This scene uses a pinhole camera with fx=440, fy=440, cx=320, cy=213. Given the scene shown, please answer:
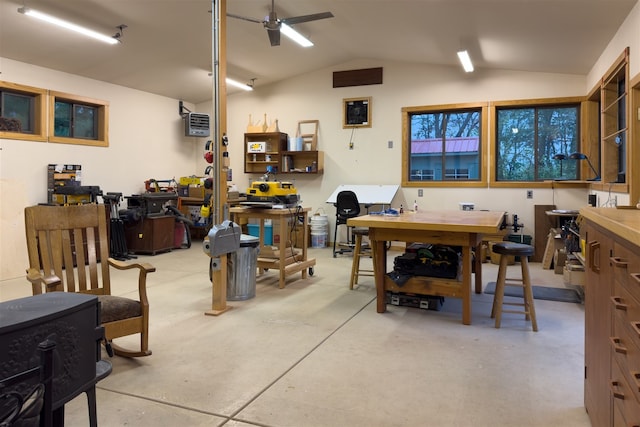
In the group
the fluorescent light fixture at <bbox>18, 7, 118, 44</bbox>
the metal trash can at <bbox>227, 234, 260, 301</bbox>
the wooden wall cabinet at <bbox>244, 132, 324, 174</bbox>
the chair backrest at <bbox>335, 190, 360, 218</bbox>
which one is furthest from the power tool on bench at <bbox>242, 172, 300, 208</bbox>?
the wooden wall cabinet at <bbox>244, 132, 324, 174</bbox>

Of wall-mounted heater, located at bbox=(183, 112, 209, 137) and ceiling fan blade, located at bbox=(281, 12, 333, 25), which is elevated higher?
ceiling fan blade, located at bbox=(281, 12, 333, 25)

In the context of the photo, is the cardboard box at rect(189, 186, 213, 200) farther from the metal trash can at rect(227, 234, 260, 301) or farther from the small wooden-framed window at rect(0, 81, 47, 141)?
the metal trash can at rect(227, 234, 260, 301)

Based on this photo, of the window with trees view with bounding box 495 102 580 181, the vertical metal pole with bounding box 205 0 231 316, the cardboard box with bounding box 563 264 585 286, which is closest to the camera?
the vertical metal pole with bounding box 205 0 231 316

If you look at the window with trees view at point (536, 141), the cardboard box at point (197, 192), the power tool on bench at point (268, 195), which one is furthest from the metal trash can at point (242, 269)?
the window with trees view at point (536, 141)

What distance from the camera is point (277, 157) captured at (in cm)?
850

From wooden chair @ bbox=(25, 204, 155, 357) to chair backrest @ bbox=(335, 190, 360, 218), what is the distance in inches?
169

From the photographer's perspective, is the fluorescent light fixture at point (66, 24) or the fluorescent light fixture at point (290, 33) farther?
the fluorescent light fixture at point (290, 33)

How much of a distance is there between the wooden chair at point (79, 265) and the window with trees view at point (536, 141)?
6.09 metres

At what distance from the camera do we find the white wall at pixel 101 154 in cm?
562

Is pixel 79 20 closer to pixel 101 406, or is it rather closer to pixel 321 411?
pixel 101 406

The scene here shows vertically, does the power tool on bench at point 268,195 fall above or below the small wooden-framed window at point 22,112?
below

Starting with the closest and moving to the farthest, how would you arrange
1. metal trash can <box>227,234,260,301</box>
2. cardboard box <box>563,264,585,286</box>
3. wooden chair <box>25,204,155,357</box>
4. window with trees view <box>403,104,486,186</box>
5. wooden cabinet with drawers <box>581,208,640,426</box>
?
wooden cabinet with drawers <box>581,208,640,426</box>
wooden chair <box>25,204,155,357</box>
metal trash can <box>227,234,260,301</box>
cardboard box <box>563,264,585,286</box>
window with trees view <box>403,104,486,186</box>

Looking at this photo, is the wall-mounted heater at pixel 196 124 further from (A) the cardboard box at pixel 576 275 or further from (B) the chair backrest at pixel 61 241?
(A) the cardboard box at pixel 576 275

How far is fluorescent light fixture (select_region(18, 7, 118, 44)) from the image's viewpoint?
4.71 meters
